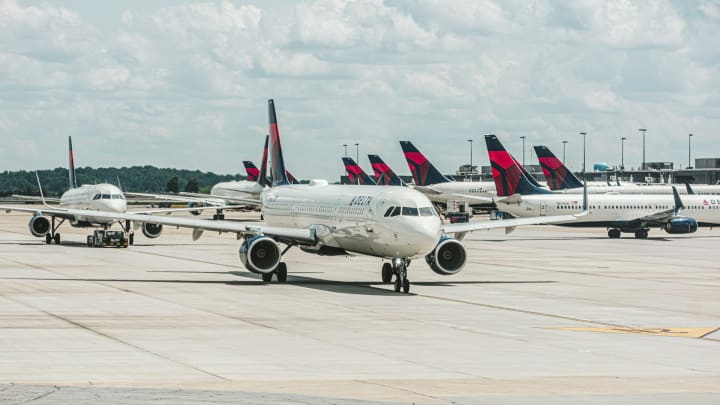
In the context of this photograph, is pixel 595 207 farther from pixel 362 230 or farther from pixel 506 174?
pixel 362 230

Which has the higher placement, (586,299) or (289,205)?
(289,205)

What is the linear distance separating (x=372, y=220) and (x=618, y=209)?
1974 inches

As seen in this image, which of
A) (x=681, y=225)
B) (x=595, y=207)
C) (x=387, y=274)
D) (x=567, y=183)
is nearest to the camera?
(x=387, y=274)

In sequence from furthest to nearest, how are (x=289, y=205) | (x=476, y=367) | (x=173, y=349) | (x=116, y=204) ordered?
(x=116, y=204), (x=289, y=205), (x=173, y=349), (x=476, y=367)

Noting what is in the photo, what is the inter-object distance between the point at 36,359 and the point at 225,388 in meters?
5.22

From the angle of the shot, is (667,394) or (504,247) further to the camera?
(504,247)

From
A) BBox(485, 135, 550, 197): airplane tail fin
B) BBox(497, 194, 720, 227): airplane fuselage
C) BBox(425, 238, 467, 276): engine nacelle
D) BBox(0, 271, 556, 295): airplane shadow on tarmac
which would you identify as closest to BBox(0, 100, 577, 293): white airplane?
BBox(425, 238, 467, 276): engine nacelle

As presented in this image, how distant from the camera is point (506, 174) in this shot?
89312mm

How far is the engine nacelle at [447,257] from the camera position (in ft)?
131

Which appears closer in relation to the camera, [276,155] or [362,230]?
[362,230]

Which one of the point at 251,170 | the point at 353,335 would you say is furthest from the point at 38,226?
the point at 251,170

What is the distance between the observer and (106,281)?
139 feet

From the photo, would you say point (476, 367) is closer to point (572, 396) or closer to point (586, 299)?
point (572, 396)

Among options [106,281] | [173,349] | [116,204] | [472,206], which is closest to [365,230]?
[106,281]
